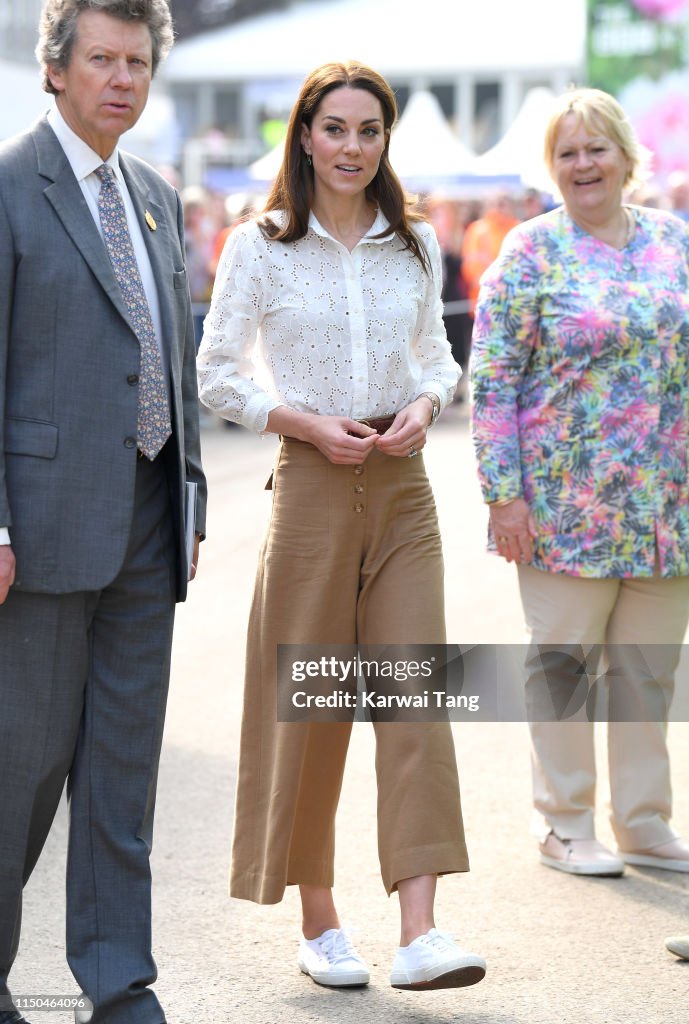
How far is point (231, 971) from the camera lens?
13.6 feet

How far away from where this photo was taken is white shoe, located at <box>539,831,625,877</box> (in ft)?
16.0

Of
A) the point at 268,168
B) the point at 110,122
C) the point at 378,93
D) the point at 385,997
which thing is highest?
the point at 268,168

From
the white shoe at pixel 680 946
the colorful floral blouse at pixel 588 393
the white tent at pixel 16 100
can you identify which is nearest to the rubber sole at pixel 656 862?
the white shoe at pixel 680 946

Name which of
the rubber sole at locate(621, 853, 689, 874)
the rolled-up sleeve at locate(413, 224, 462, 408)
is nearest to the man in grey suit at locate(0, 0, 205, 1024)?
the rolled-up sleeve at locate(413, 224, 462, 408)

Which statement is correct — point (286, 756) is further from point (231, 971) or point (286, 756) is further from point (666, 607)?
point (666, 607)

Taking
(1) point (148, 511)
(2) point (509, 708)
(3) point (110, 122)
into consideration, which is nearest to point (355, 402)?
(1) point (148, 511)

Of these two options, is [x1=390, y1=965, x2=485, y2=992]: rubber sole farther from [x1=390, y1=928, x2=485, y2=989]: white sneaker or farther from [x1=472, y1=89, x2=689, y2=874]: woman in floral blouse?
[x1=472, y1=89, x2=689, y2=874]: woman in floral blouse

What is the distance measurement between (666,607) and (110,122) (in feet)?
7.72

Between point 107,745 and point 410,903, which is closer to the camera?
point 107,745

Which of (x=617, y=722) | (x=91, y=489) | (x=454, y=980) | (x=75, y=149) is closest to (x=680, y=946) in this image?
(x=454, y=980)

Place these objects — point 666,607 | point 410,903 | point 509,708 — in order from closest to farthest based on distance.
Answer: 1. point 410,903
2. point 666,607
3. point 509,708

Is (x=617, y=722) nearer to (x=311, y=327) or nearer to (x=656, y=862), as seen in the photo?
(x=656, y=862)

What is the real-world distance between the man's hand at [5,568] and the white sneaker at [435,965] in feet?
4.20

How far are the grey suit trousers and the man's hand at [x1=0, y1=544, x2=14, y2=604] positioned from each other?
9 cm
